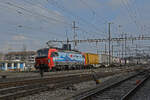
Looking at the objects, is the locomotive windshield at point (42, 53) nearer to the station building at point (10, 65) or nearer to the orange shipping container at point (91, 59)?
the orange shipping container at point (91, 59)

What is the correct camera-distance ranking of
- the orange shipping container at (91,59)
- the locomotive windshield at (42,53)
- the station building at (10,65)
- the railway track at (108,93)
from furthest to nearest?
the station building at (10,65), the orange shipping container at (91,59), the locomotive windshield at (42,53), the railway track at (108,93)

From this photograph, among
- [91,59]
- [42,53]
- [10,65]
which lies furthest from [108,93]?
[10,65]

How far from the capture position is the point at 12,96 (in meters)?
9.68

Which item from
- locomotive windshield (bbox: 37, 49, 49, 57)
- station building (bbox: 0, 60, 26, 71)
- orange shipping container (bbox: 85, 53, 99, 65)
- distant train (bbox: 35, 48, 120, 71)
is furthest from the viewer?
station building (bbox: 0, 60, 26, 71)

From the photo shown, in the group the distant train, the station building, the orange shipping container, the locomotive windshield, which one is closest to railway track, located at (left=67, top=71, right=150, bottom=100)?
the distant train

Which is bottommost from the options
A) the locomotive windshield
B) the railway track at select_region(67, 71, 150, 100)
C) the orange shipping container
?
the railway track at select_region(67, 71, 150, 100)

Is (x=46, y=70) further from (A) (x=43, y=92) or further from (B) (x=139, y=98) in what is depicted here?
(B) (x=139, y=98)

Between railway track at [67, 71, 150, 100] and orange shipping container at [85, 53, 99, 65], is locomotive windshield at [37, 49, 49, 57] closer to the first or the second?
railway track at [67, 71, 150, 100]

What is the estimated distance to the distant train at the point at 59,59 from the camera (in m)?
30.8

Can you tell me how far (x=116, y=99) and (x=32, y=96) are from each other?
4355mm

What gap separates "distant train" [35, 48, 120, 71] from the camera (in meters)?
30.8

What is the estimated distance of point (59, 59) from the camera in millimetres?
33656

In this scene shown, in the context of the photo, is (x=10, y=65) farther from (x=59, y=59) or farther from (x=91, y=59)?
(x=59, y=59)

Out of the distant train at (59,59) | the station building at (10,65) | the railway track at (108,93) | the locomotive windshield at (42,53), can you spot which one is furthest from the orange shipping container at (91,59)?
the railway track at (108,93)
